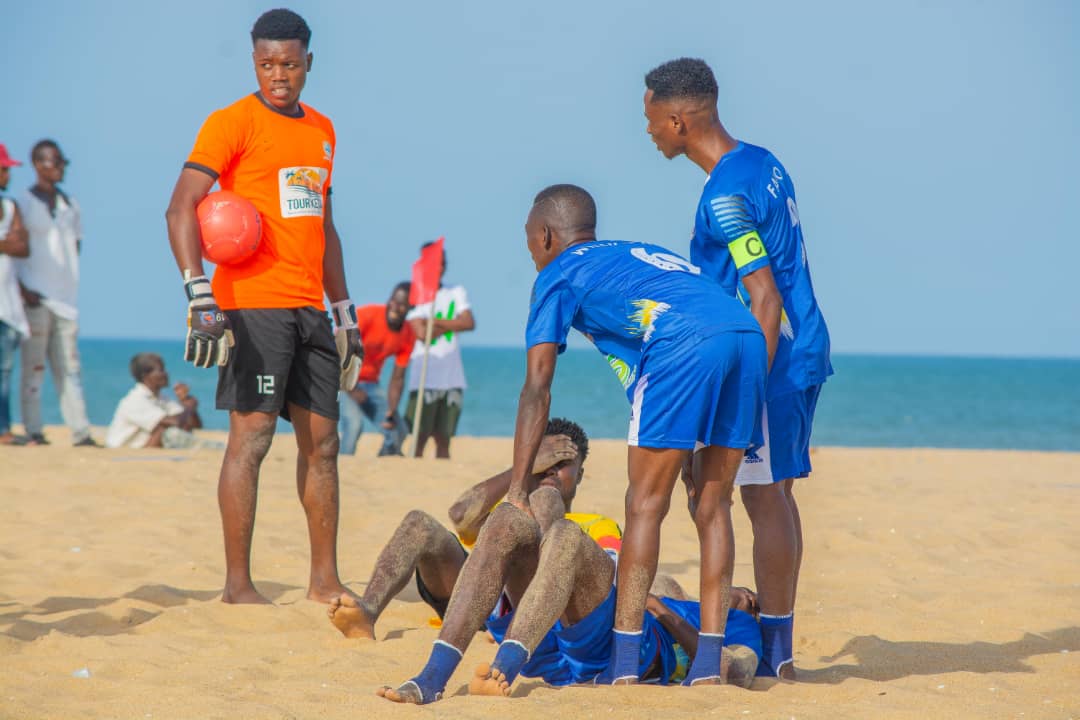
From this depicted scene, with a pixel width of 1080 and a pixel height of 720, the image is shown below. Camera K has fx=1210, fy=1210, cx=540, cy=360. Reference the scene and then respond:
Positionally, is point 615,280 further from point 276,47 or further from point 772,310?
point 276,47

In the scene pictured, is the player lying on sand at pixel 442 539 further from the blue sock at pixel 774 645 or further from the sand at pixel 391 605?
the blue sock at pixel 774 645

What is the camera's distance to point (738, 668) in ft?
13.0

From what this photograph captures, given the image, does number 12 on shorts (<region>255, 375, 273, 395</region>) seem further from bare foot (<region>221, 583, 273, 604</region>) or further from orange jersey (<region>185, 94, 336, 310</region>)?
bare foot (<region>221, 583, 273, 604</region>)

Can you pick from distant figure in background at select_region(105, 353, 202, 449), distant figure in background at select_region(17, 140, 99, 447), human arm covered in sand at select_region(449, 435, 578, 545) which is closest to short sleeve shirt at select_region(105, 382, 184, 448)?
distant figure in background at select_region(105, 353, 202, 449)

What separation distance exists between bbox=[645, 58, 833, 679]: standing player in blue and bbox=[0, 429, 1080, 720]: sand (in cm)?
47

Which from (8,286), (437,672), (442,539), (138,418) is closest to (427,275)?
(138,418)

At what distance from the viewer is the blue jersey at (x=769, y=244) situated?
4184 mm

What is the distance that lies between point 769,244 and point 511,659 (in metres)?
1.71

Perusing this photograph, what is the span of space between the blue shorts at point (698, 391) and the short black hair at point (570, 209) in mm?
539

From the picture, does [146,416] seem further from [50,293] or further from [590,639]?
[590,639]

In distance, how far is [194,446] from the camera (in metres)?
11.7

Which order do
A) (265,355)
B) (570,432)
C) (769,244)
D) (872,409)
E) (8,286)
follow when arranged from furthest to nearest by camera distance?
1. (872,409)
2. (8,286)
3. (265,355)
4. (570,432)
5. (769,244)

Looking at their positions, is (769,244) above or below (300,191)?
below

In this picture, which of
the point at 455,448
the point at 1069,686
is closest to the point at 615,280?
the point at 1069,686
